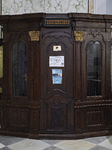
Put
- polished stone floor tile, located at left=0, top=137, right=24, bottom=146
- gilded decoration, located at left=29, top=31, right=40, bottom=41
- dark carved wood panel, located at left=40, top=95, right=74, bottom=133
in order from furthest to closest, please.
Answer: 1. dark carved wood panel, located at left=40, top=95, right=74, bottom=133
2. gilded decoration, located at left=29, top=31, right=40, bottom=41
3. polished stone floor tile, located at left=0, top=137, right=24, bottom=146

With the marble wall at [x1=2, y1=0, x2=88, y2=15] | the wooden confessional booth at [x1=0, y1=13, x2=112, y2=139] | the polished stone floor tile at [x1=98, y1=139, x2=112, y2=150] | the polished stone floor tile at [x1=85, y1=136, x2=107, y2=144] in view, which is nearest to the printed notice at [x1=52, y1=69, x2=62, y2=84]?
the wooden confessional booth at [x1=0, y1=13, x2=112, y2=139]

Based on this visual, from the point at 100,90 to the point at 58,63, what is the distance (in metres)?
1.25

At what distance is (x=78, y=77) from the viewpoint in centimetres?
416

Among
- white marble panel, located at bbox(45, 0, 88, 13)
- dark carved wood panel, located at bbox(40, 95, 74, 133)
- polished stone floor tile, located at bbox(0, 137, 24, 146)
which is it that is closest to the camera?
polished stone floor tile, located at bbox(0, 137, 24, 146)

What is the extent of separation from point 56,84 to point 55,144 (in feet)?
4.33

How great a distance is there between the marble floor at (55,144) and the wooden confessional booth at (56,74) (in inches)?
7.0

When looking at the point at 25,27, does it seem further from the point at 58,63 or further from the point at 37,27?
the point at 58,63

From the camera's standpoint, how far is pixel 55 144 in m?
3.83

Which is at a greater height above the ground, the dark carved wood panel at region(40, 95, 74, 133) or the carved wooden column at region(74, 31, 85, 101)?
the carved wooden column at region(74, 31, 85, 101)

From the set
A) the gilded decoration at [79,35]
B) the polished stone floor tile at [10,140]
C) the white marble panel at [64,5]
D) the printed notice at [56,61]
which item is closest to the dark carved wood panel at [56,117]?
the polished stone floor tile at [10,140]

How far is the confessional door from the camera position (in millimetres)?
4117

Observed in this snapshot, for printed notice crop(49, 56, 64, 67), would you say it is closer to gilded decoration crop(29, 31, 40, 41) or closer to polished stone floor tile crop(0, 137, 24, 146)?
gilded decoration crop(29, 31, 40, 41)

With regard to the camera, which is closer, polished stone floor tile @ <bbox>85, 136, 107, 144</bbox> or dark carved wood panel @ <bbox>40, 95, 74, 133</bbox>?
polished stone floor tile @ <bbox>85, 136, 107, 144</bbox>

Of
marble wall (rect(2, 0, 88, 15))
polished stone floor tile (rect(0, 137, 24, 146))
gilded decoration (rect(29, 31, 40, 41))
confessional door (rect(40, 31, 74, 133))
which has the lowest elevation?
polished stone floor tile (rect(0, 137, 24, 146))
